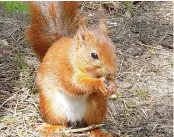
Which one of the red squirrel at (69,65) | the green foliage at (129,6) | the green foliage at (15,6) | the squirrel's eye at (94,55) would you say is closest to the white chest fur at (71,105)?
the red squirrel at (69,65)

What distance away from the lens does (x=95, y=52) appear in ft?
9.39

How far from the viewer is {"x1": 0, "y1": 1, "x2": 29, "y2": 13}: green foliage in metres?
4.43

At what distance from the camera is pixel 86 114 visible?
10.5 ft

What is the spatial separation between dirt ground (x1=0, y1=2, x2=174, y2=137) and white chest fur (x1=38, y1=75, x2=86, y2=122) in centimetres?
25

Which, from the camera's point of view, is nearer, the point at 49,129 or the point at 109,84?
the point at 109,84

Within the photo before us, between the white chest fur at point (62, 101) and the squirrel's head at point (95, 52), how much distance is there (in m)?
0.25

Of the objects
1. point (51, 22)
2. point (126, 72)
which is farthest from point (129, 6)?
point (51, 22)

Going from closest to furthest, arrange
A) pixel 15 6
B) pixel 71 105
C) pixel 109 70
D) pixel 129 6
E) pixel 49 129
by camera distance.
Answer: pixel 109 70 → pixel 71 105 → pixel 49 129 → pixel 15 6 → pixel 129 6

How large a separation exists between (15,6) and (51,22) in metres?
1.15

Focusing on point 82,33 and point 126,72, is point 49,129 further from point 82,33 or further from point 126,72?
point 126,72

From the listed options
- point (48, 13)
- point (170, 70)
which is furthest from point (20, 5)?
point (170, 70)

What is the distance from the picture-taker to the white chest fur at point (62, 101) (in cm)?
316

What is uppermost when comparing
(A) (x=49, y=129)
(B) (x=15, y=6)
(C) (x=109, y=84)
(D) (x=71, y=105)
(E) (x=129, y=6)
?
(E) (x=129, y=6)

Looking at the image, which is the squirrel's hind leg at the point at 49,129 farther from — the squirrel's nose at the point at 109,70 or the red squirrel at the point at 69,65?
the squirrel's nose at the point at 109,70
